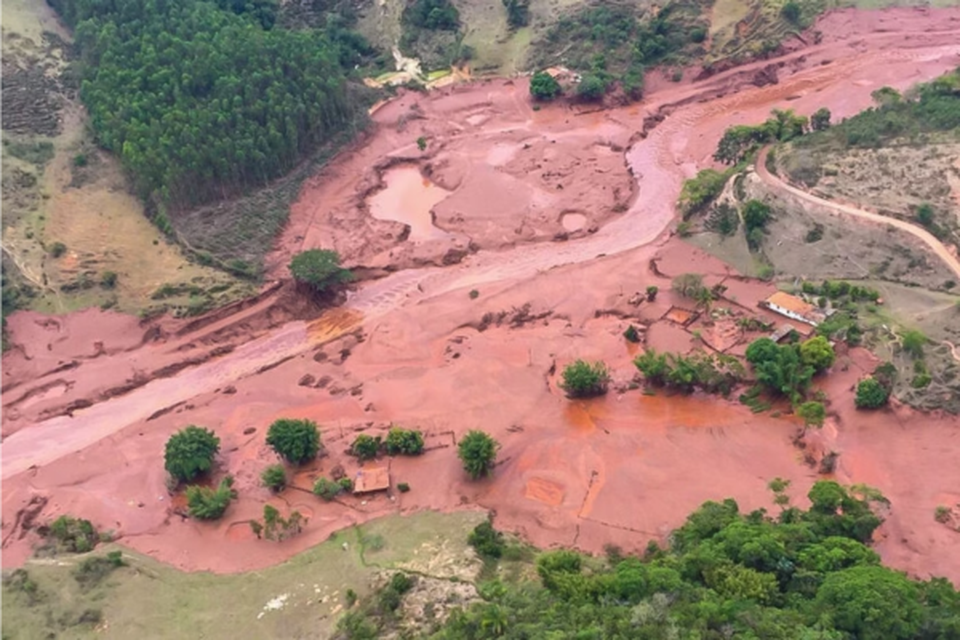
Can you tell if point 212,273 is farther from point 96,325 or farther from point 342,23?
point 342,23

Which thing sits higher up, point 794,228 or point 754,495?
point 794,228

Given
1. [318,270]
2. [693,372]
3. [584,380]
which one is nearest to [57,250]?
[318,270]

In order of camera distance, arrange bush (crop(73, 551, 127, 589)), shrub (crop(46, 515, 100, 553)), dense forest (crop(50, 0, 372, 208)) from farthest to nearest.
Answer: dense forest (crop(50, 0, 372, 208)) → shrub (crop(46, 515, 100, 553)) → bush (crop(73, 551, 127, 589))

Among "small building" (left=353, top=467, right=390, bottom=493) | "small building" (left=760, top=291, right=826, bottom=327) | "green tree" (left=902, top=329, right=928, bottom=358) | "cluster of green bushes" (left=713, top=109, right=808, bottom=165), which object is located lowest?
"green tree" (left=902, top=329, right=928, bottom=358)

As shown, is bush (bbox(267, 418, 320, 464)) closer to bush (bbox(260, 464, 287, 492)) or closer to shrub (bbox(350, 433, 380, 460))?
bush (bbox(260, 464, 287, 492))

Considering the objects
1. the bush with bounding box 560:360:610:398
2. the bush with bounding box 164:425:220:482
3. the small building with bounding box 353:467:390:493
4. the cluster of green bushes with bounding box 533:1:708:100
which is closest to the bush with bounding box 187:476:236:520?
the bush with bounding box 164:425:220:482

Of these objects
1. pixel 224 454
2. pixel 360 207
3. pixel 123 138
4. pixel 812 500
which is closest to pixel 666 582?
pixel 812 500

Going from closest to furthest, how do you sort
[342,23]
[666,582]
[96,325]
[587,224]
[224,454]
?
1. [666,582]
2. [224,454]
3. [96,325]
4. [587,224]
5. [342,23]
